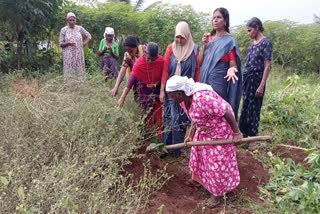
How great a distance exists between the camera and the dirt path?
338cm

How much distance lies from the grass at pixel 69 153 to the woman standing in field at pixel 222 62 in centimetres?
86

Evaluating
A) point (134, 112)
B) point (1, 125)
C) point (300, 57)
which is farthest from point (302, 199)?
point (300, 57)

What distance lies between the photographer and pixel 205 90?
3.30 meters

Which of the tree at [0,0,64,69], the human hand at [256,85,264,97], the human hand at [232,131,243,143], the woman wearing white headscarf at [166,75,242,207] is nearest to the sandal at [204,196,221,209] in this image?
the woman wearing white headscarf at [166,75,242,207]

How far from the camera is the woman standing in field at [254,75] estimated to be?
185 inches

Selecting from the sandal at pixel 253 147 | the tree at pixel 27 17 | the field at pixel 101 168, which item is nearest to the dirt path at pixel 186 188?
the field at pixel 101 168

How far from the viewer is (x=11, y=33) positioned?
7.66 m

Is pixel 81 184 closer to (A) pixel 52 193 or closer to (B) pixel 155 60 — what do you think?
(A) pixel 52 193

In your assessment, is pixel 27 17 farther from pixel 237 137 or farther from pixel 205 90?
pixel 237 137

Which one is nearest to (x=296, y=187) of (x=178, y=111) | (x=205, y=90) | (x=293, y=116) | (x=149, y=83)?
(x=205, y=90)

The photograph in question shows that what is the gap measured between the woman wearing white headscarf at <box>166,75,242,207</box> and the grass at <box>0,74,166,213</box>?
40 cm

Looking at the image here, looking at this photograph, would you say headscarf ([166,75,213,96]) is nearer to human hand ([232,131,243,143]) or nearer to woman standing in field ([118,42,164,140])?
human hand ([232,131,243,143])

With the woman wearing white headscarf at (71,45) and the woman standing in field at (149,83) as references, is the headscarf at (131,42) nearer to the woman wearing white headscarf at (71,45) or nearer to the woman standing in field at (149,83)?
the woman standing in field at (149,83)

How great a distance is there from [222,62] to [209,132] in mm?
883
